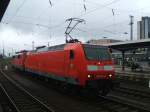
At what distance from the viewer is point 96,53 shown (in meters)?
15.8

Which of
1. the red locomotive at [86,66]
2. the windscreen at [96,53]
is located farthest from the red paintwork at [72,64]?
the windscreen at [96,53]

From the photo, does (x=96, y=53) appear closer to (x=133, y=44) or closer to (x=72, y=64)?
(x=72, y=64)

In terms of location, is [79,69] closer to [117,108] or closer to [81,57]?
[81,57]

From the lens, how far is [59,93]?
1894 cm

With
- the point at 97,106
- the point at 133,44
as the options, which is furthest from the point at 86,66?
the point at 133,44

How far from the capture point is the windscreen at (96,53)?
15547mm

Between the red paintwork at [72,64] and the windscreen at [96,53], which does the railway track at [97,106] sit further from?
the windscreen at [96,53]

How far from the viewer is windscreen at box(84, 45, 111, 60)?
15.5 meters

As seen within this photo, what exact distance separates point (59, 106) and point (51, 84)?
29.2 ft

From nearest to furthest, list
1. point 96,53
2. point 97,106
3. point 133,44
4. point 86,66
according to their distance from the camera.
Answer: point 97,106, point 86,66, point 96,53, point 133,44

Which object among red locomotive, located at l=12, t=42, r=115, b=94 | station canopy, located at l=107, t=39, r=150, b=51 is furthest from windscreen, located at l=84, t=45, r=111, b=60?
station canopy, located at l=107, t=39, r=150, b=51

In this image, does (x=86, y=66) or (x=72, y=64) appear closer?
(x=86, y=66)

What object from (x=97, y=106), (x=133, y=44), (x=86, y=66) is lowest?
(x=97, y=106)

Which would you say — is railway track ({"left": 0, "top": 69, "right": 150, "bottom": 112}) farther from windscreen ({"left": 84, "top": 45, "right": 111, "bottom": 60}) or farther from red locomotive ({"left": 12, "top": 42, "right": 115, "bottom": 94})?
windscreen ({"left": 84, "top": 45, "right": 111, "bottom": 60})
